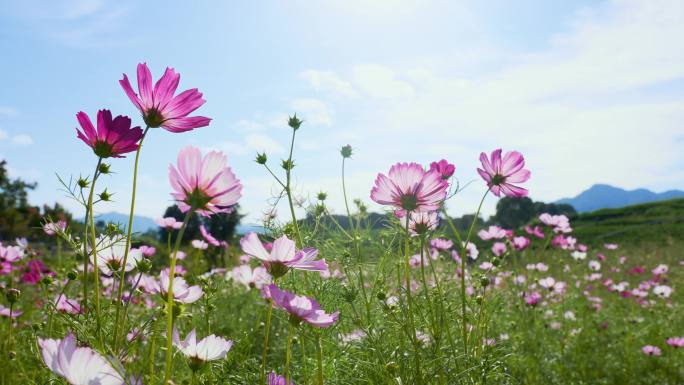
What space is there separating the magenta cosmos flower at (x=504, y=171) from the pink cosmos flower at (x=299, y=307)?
1.98 ft

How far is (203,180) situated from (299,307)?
27 cm

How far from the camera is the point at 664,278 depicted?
262 inches

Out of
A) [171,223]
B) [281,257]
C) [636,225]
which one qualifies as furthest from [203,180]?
[636,225]

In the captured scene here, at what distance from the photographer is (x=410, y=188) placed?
1.09 meters

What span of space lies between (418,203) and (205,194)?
0.52 metres

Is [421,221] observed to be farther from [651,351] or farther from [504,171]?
[651,351]

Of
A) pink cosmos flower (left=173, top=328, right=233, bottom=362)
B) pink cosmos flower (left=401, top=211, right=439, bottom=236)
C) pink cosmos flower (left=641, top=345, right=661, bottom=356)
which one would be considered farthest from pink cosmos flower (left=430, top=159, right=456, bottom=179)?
pink cosmos flower (left=641, top=345, right=661, bottom=356)

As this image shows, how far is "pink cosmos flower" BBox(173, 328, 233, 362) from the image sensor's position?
0.87 metres

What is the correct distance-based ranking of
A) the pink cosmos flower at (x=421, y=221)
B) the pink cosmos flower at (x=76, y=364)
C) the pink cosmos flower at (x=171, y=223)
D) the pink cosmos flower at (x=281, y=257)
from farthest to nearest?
1. the pink cosmos flower at (x=171, y=223)
2. the pink cosmos flower at (x=421, y=221)
3. the pink cosmos flower at (x=281, y=257)
4. the pink cosmos flower at (x=76, y=364)

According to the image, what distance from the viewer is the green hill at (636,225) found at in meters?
17.8

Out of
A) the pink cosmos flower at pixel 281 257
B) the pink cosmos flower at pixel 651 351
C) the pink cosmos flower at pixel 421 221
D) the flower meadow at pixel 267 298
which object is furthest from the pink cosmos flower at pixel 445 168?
the pink cosmos flower at pixel 651 351

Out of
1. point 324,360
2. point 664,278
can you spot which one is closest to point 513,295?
point 324,360

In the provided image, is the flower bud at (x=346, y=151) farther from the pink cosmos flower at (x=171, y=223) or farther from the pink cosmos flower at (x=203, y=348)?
the pink cosmos flower at (x=203, y=348)

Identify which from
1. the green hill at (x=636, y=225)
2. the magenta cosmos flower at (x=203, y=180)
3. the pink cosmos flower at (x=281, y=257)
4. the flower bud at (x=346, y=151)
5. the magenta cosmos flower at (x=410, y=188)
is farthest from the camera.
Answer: the green hill at (x=636, y=225)
